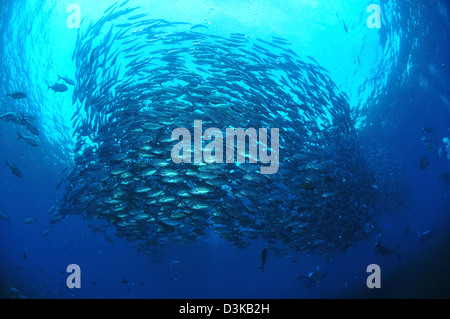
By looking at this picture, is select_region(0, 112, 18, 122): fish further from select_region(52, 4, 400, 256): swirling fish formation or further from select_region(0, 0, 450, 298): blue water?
select_region(0, 0, 450, 298): blue water

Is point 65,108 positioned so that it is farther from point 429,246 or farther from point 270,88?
point 429,246

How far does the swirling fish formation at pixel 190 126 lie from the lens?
7.24m

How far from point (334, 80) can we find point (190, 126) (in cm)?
835

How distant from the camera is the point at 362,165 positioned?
1264 centimetres

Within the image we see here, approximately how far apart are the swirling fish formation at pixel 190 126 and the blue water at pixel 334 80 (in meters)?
1.03

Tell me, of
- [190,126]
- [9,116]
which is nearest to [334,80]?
[190,126]

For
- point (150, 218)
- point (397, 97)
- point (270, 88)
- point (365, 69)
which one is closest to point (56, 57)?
point (150, 218)

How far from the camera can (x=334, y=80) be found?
12523mm

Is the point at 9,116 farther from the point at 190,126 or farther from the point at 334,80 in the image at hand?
the point at 334,80

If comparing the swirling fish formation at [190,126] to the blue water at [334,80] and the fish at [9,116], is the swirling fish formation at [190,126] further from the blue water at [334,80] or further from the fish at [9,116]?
the fish at [9,116]

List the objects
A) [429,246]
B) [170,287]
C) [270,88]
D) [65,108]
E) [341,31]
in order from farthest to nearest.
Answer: [170,287]
[429,246]
[65,108]
[341,31]
[270,88]

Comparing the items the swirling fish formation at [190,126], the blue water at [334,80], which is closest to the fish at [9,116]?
the swirling fish formation at [190,126]

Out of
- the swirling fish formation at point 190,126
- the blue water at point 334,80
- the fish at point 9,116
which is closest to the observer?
the fish at point 9,116

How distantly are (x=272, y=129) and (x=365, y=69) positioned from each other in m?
Answer: 7.61
